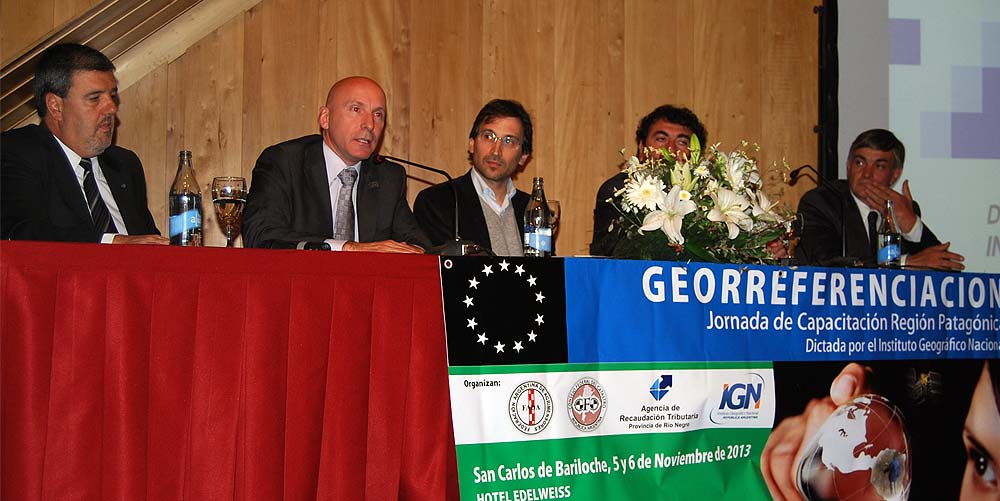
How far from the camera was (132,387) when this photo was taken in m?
1.73

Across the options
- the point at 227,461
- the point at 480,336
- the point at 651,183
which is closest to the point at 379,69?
the point at 651,183

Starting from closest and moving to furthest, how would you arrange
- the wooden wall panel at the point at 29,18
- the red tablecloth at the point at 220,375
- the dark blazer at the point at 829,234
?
1. the red tablecloth at the point at 220,375
2. the wooden wall panel at the point at 29,18
3. the dark blazer at the point at 829,234

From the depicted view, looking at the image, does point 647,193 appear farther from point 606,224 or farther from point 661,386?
point 606,224

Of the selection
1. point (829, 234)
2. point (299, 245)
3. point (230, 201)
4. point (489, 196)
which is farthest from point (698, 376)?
point (829, 234)

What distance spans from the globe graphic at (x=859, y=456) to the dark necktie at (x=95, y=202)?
2.20 metres

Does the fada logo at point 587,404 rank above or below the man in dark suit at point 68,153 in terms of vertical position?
below

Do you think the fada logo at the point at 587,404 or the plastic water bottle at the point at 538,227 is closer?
the fada logo at the point at 587,404

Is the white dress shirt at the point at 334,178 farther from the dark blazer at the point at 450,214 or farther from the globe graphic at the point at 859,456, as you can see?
the globe graphic at the point at 859,456

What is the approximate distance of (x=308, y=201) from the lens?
2.87m

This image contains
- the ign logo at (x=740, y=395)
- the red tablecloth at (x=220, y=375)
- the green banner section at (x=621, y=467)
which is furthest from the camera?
the ign logo at (x=740, y=395)

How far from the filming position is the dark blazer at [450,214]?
3.27m

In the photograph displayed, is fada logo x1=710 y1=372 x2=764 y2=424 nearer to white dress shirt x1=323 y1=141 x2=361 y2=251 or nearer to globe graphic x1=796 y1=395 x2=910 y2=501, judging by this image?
globe graphic x1=796 y1=395 x2=910 y2=501

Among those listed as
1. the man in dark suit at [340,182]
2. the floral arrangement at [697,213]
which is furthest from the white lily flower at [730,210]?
the man in dark suit at [340,182]

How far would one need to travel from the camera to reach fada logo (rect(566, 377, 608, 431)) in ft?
6.77
